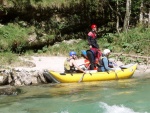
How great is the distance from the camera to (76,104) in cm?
1008

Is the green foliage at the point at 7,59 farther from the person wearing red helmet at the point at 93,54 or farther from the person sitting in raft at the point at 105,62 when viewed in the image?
the person sitting in raft at the point at 105,62

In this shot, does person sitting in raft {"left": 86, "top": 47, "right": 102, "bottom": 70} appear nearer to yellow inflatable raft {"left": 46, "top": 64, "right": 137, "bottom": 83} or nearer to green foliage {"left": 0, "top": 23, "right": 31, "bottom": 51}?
yellow inflatable raft {"left": 46, "top": 64, "right": 137, "bottom": 83}

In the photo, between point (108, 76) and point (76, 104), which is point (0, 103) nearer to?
point (76, 104)

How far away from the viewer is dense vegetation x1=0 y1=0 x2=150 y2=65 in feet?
61.2

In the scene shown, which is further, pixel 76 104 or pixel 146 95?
pixel 146 95

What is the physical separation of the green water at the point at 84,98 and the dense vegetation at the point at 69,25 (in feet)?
16.3

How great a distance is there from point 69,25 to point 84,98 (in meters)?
11.6

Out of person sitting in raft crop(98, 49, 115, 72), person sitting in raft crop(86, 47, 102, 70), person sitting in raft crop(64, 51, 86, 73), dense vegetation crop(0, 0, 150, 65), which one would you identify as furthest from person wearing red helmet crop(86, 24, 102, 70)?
dense vegetation crop(0, 0, 150, 65)

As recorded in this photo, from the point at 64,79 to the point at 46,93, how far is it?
1.75 m

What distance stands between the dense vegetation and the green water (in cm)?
498

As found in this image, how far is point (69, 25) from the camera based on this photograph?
2211cm

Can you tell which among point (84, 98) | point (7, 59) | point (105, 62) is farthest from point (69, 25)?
point (84, 98)

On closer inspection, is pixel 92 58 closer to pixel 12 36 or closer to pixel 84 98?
pixel 84 98

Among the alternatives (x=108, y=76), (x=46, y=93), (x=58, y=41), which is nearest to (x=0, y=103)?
(x=46, y=93)
